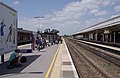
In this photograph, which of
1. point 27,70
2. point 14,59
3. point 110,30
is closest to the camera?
point 27,70

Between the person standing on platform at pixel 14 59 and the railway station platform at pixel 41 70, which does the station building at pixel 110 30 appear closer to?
the railway station platform at pixel 41 70

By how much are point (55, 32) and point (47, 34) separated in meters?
7.56

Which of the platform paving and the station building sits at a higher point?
the station building

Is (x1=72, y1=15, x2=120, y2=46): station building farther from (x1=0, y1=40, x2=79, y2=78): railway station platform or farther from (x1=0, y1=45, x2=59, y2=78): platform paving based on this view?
(x1=0, y1=45, x2=59, y2=78): platform paving

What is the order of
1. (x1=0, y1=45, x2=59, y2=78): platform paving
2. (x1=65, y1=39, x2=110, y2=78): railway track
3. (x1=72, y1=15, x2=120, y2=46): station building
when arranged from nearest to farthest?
1. (x1=0, y1=45, x2=59, y2=78): platform paving
2. (x1=65, y1=39, x2=110, y2=78): railway track
3. (x1=72, y1=15, x2=120, y2=46): station building

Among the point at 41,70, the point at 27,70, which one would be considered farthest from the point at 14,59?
the point at 41,70

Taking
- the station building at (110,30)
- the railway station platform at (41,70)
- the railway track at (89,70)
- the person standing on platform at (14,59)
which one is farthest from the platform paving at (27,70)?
the station building at (110,30)

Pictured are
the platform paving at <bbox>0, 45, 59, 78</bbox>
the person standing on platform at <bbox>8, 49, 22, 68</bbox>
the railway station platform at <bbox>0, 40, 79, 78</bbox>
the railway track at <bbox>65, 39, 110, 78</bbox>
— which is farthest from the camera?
the person standing on platform at <bbox>8, 49, 22, 68</bbox>

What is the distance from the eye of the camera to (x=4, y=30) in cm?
1839

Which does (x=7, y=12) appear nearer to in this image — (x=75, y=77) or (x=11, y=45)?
(x=11, y=45)

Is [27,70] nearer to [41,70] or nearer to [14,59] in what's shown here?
[41,70]

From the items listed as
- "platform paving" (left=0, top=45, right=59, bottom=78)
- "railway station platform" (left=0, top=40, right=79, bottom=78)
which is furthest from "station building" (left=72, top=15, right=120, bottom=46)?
"platform paving" (left=0, top=45, right=59, bottom=78)

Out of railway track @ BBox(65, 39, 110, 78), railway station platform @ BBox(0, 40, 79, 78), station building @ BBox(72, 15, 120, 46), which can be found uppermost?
station building @ BBox(72, 15, 120, 46)

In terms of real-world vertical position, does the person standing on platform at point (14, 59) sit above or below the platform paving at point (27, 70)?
above
